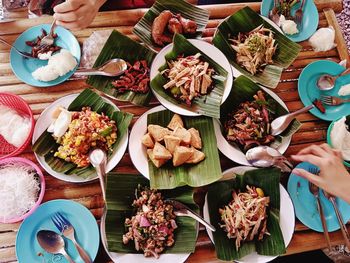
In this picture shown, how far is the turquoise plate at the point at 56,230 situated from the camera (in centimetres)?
205

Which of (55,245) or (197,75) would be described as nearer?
(55,245)

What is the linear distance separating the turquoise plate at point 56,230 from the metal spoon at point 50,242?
0.14 ft

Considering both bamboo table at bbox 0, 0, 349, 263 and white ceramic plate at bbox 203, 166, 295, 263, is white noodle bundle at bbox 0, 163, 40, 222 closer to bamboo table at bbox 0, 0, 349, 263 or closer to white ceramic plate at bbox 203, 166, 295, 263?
bamboo table at bbox 0, 0, 349, 263

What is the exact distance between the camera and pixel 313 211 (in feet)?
7.71

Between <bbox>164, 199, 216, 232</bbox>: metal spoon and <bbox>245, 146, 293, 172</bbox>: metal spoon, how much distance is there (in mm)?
526

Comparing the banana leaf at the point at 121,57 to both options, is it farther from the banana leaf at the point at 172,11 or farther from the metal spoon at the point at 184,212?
the metal spoon at the point at 184,212

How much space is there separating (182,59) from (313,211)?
4.59ft

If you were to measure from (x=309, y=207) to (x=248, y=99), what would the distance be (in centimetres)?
86

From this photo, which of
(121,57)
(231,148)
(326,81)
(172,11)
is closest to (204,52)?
(172,11)

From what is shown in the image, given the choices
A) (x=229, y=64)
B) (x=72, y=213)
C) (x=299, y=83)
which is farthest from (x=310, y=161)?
(x=72, y=213)

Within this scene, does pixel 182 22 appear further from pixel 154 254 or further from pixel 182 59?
pixel 154 254

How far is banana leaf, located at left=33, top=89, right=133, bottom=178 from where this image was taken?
7.23 ft

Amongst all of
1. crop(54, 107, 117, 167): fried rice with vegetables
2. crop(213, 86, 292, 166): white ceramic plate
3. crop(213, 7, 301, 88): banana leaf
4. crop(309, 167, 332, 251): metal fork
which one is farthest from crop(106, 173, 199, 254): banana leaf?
crop(213, 7, 301, 88): banana leaf

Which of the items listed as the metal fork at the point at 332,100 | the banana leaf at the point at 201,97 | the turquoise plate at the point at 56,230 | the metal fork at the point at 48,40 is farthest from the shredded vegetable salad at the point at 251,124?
the metal fork at the point at 48,40
